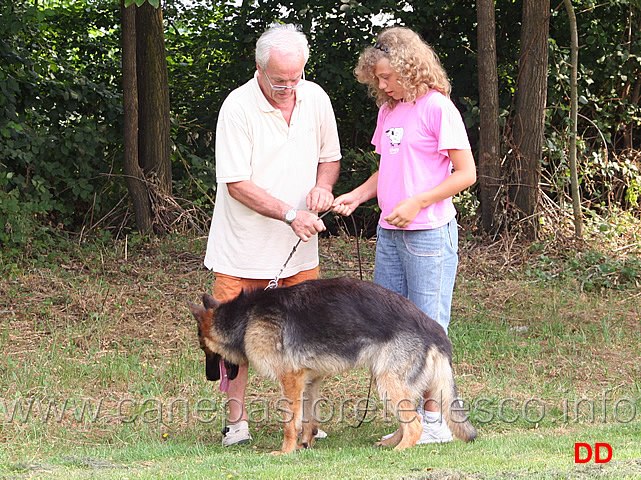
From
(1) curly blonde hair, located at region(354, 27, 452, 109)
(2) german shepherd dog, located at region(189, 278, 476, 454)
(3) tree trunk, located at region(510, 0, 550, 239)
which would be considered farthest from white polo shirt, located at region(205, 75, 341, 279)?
(3) tree trunk, located at region(510, 0, 550, 239)

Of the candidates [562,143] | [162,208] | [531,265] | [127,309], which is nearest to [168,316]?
[127,309]

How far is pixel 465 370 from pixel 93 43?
884cm

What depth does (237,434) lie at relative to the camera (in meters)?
5.17

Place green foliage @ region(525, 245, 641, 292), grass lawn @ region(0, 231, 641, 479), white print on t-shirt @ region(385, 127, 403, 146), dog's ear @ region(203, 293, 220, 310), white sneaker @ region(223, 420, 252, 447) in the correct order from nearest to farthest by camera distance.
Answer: grass lawn @ region(0, 231, 641, 479) < white print on t-shirt @ region(385, 127, 403, 146) < dog's ear @ region(203, 293, 220, 310) < white sneaker @ region(223, 420, 252, 447) < green foliage @ region(525, 245, 641, 292)

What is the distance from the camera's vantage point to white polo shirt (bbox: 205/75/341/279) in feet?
15.9

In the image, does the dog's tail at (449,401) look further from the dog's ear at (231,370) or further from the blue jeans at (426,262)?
the dog's ear at (231,370)

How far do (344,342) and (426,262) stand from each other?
728 mm

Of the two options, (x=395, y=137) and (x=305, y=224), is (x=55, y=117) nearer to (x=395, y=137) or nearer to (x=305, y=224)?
(x=305, y=224)

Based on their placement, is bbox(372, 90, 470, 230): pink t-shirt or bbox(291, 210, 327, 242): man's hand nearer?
bbox(372, 90, 470, 230): pink t-shirt

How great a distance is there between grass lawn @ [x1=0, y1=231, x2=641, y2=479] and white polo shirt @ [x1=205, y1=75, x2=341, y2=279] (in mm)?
1298

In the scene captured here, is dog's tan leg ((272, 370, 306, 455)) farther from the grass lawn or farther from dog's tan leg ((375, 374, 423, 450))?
dog's tan leg ((375, 374, 423, 450))

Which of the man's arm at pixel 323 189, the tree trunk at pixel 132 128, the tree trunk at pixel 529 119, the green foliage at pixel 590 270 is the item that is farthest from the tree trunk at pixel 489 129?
the man's arm at pixel 323 189

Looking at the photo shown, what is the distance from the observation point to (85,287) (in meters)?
9.05

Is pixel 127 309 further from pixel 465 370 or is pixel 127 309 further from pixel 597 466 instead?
pixel 597 466
